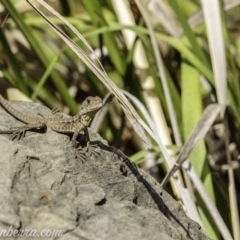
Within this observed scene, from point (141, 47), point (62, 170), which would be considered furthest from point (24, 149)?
point (141, 47)

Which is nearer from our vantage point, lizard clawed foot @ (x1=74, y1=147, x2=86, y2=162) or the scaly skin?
lizard clawed foot @ (x1=74, y1=147, x2=86, y2=162)

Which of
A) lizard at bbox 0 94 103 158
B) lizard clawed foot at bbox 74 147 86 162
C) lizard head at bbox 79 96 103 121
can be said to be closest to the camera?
lizard clawed foot at bbox 74 147 86 162

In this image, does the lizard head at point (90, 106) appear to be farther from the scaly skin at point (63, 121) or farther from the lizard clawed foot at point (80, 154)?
the lizard clawed foot at point (80, 154)

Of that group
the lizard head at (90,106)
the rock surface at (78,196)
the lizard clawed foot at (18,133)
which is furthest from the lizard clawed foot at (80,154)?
the lizard head at (90,106)

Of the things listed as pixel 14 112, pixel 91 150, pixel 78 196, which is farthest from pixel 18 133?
pixel 78 196

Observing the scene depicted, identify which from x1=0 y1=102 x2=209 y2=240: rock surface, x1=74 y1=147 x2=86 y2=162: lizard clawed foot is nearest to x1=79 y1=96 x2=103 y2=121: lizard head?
x1=0 y1=102 x2=209 y2=240: rock surface

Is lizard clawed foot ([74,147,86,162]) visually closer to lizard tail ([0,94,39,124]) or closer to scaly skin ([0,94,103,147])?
scaly skin ([0,94,103,147])
